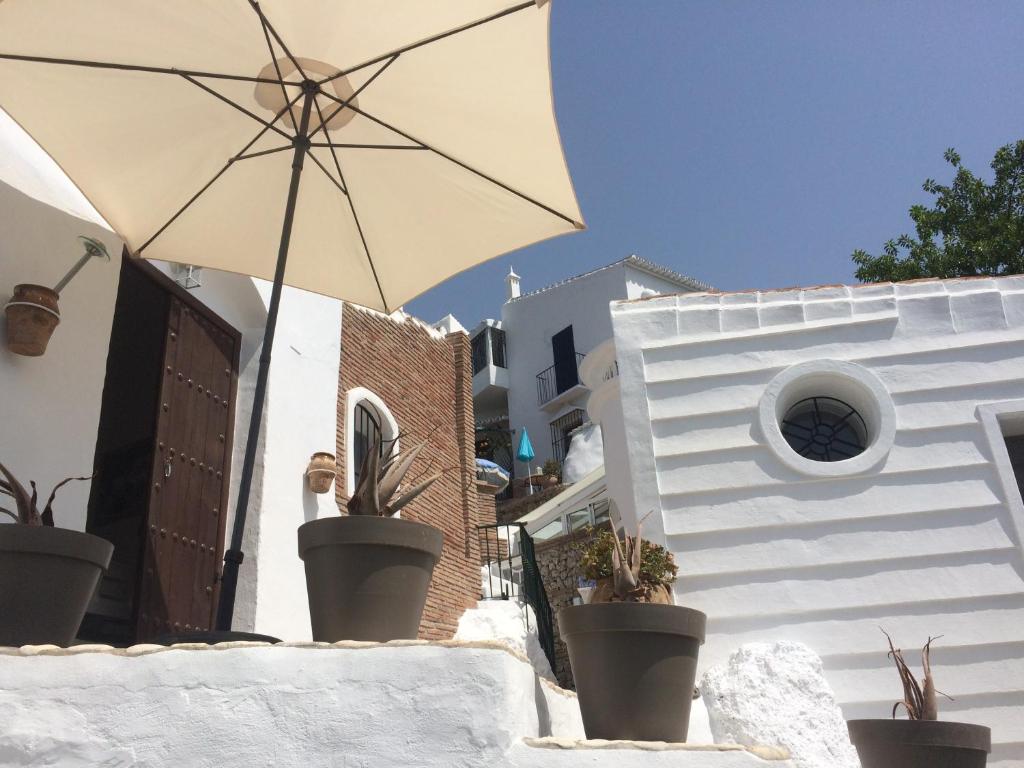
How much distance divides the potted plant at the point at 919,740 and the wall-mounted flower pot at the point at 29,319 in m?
5.34

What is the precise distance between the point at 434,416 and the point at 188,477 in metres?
4.45

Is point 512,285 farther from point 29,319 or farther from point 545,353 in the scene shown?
point 29,319

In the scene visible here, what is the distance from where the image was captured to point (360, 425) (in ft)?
29.9

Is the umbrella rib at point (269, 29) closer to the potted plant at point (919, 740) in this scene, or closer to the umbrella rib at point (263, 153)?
the umbrella rib at point (263, 153)

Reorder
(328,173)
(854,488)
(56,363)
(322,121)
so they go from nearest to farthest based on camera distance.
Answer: (322,121)
(328,173)
(56,363)
(854,488)

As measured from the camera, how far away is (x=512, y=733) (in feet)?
9.60

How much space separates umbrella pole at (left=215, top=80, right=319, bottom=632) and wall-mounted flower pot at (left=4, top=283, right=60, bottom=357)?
177cm

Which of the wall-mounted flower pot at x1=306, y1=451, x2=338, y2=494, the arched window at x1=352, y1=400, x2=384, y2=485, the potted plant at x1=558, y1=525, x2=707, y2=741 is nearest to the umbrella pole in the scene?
the potted plant at x1=558, y1=525, x2=707, y2=741

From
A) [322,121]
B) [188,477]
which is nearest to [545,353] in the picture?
[188,477]

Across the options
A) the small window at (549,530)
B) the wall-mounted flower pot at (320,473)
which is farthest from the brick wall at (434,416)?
the small window at (549,530)

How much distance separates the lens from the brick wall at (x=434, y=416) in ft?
30.2

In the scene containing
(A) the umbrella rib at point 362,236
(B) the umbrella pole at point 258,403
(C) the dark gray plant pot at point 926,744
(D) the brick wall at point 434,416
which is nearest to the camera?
(B) the umbrella pole at point 258,403

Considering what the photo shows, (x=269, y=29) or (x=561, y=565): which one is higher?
(x=269, y=29)

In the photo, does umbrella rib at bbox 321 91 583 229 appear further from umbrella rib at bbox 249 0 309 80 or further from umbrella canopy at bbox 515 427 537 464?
umbrella canopy at bbox 515 427 537 464
